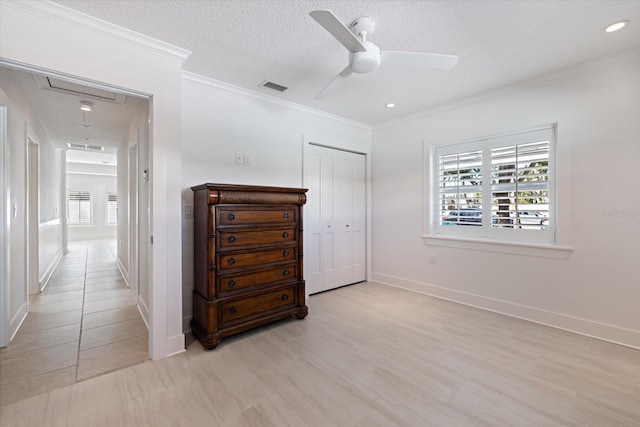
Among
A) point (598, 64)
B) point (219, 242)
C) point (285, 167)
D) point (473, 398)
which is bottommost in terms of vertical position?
point (473, 398)

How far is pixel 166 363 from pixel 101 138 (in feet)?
15.9

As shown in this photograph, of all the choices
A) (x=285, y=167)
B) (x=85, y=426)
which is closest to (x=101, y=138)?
(x=285, y=167)

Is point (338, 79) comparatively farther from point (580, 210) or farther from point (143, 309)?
point (143, 309)

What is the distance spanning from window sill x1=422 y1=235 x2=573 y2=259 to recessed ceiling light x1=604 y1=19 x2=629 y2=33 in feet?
5.82

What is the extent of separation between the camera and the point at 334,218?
399 centimetres

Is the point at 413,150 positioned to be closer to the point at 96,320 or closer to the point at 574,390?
the point at 574,390

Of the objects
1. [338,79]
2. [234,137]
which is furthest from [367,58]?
[234,137]

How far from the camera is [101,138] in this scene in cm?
514

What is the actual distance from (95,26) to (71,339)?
259cm

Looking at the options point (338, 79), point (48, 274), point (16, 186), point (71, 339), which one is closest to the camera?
point (338, 79)

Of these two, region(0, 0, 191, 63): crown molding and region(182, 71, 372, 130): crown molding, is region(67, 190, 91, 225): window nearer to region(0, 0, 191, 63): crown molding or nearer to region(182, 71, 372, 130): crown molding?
region(182, 71, 372, 130): crown molding

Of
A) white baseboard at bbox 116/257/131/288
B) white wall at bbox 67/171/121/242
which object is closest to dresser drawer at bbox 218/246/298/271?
white baseboard at bbox 116/257/131/288

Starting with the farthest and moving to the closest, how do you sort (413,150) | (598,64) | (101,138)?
(101,138), (413,150), (598,64)

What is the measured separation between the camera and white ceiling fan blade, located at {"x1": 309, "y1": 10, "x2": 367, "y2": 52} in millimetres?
1418
